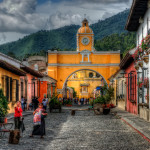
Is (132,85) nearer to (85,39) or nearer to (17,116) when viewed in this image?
(17,116)

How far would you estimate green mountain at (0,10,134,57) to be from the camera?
12369 centimetres

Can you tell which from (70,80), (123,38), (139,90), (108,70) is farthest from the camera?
(123,38)

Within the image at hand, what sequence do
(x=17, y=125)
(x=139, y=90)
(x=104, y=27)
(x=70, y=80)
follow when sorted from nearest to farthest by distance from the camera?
(x=17, y=125)
(x=139, y=90)
(x=70, y=80)
(x=104, y=27)

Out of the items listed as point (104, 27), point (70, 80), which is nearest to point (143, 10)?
point (70, 80)

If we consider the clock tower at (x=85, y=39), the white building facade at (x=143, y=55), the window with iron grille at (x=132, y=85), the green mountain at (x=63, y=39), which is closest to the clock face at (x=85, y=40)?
the clock tower at (x=85, y=39)

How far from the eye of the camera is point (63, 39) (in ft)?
533

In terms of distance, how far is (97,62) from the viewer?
55875 mm

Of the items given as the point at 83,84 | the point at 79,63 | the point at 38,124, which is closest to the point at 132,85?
the point at 38,124

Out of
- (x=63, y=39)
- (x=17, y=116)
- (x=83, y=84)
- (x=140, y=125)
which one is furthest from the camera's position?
(x=63, y=39)

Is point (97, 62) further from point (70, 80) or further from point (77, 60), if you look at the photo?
point (70, 80)

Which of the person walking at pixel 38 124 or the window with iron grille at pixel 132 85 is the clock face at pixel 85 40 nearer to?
the window with iron grille at pixel 132 85

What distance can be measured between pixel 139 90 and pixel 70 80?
226 ft

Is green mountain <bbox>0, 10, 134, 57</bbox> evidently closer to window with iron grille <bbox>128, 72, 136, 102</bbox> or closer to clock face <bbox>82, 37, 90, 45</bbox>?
clock face <bbox>82, 37, 90, 45</bbox>

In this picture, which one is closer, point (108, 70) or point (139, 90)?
point (139, 90)
